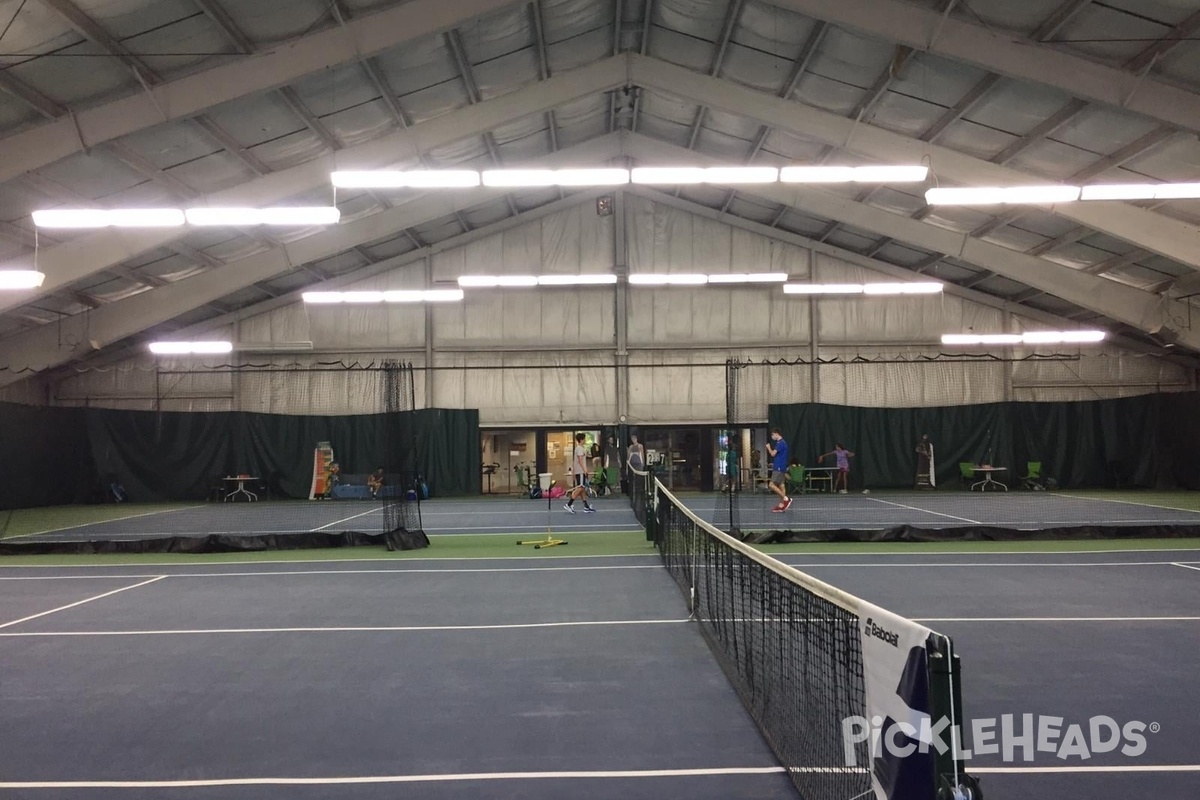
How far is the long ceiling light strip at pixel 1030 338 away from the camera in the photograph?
2236cm

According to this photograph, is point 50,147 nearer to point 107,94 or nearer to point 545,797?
point 107,94

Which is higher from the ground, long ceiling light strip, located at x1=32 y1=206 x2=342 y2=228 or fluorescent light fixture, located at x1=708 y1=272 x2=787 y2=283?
fluorescent light fixture, located at x1=708 y1=272 x2=787 y2=283

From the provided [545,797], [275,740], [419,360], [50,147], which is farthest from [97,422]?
[545,797]

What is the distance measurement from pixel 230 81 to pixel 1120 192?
1416 centimetres

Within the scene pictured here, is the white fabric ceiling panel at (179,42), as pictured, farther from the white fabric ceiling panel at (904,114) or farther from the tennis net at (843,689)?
the white fabric ceiling panel at (904,114)

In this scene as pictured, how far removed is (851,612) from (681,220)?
23130mm

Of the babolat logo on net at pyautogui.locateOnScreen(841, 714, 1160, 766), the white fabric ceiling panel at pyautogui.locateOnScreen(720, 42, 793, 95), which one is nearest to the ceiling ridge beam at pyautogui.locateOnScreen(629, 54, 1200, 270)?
the white fabric ceiling panel at pyautogui.locateOnScreen(720, 42, 793, 95)

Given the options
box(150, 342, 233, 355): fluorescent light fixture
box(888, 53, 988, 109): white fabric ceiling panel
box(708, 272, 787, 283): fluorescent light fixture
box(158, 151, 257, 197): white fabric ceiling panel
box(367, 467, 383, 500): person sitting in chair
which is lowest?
box(367, 467, 383, 500): person sitting in chair

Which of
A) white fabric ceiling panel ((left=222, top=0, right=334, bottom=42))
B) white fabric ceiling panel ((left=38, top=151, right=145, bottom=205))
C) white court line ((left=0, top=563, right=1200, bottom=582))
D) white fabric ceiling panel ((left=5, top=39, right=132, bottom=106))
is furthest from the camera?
white fabric ceiling panel ((left=38, top=151, right=145, bottom=205))

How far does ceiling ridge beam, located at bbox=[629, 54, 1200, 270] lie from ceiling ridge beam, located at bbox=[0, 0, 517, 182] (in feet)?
19.8

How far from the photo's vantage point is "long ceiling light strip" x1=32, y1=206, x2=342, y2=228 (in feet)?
37.1

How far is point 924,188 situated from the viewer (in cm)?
1827

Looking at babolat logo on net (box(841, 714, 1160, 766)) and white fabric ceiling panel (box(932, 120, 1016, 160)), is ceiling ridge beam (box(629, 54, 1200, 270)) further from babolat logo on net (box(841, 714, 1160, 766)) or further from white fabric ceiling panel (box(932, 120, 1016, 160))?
babolat logo on net (box(841, 714, 1160, 766))

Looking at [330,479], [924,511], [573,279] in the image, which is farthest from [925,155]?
[330,479]
